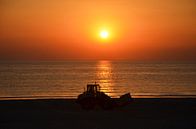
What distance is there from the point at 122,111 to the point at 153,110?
89.0 inches

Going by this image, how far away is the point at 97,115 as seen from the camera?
75.0 feet

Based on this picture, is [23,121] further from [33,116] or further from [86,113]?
[86,113]

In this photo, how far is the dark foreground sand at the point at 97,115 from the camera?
63.3 ft

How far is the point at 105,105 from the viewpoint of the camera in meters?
25.4

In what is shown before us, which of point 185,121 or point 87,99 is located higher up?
point 87,99

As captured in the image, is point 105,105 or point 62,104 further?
point 62,104

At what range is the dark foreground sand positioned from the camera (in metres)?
19.3

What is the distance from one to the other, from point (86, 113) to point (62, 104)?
4.77 metres

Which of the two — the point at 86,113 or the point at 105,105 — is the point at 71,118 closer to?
the point at 86,113

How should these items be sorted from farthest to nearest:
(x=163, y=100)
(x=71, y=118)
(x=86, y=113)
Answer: (x=163, y=100) → (x=86, y=113) → (x=71, y=118)

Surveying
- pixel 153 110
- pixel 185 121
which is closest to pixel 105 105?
pixel 153 110

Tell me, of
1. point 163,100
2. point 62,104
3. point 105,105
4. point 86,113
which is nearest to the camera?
point 86,113

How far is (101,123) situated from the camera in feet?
65.3

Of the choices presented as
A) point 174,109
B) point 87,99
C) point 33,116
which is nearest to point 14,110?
point 33,116
